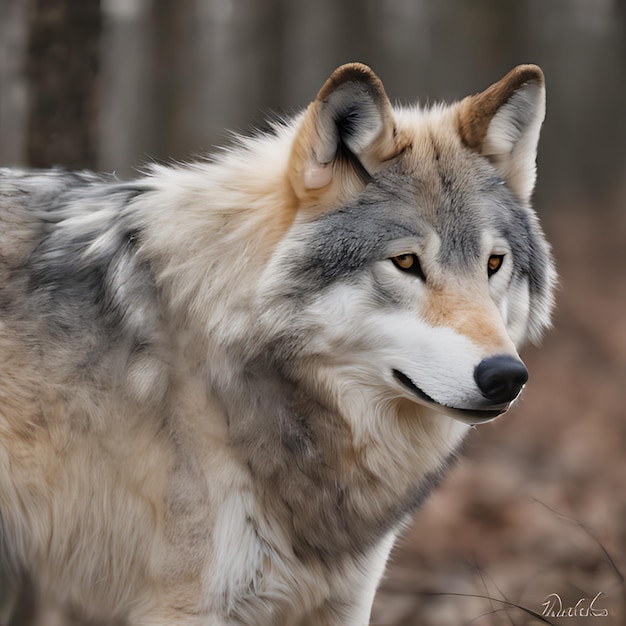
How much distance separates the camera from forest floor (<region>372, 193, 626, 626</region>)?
438cm

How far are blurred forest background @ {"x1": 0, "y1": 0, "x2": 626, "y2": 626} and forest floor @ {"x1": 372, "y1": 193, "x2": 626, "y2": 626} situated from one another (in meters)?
0.02

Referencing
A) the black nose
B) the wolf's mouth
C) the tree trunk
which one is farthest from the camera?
the tree trunk

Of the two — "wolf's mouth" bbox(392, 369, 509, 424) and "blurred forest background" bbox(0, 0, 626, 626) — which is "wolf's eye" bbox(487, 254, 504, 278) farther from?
"blurred forest background" bbox(0, 0, 626, 626)

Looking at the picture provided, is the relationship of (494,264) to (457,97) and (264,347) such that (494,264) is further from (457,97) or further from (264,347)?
(457,97)

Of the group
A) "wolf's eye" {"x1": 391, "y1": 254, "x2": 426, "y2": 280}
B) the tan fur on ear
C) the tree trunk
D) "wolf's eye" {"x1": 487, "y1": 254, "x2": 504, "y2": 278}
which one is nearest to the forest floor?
"wolf's eye" {"x1": 487, "y1": 254, "x2": 504, "y2": 278}

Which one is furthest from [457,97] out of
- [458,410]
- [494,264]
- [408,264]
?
[458,410]

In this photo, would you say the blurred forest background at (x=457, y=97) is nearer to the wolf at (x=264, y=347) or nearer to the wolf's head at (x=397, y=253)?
the wolf at (x=264, y=347)

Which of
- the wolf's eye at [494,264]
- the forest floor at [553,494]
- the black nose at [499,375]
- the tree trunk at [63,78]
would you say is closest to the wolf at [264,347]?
the wolf's eye at [494,264]

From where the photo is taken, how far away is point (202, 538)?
2.80m

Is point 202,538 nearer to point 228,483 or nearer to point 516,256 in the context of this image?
point 228,483

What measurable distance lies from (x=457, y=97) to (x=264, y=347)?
32.5ft

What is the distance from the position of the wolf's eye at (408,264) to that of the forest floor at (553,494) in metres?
1.26

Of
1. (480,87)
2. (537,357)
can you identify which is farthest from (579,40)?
(537,357)

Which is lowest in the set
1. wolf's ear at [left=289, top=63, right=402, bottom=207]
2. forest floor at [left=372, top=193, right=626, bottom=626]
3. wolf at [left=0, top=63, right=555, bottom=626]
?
forest floor at [left=372, top=193, right=626, bottom=626]
